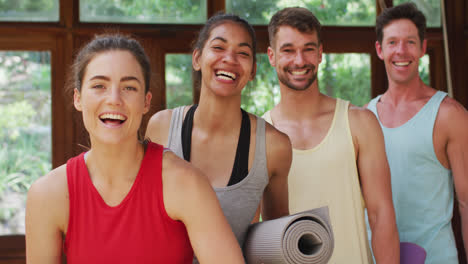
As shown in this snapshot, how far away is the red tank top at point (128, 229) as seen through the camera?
138 cm

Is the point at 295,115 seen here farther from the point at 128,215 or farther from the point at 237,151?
the point at 128,215

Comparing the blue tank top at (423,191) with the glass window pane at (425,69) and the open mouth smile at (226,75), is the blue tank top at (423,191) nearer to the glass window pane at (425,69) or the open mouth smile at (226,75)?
the open mouth smile at (226,75)

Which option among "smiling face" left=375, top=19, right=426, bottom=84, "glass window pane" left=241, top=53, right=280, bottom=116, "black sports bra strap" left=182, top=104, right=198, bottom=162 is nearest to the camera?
"black sports bra strap" left=182, top=104, right=198, bottom=162

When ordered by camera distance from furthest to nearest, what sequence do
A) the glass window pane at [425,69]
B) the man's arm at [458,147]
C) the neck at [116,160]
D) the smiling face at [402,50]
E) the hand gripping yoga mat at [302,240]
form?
1. the glass window pane at [425,69]
2. the smiling face at [402,50]
3. the man's arm at [458,147]
4. the neck at [116,160]
5. the hand gripping yoga mat at [302,240]

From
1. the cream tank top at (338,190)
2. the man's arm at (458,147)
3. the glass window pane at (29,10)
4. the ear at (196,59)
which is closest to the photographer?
the ear at (196,59)

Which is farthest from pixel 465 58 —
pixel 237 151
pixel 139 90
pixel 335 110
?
pixel 139 90

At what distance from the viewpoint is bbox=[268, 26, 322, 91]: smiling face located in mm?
2021

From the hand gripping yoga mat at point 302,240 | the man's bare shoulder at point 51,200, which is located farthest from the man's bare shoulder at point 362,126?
the man's bare shoulder at point 51,200

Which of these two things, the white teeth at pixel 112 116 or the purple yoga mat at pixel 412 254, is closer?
the white teeth at pixel 112 116

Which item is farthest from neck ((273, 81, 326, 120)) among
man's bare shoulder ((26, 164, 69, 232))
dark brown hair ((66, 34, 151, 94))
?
man's bare shoulder ((26, 164, 69, 232))

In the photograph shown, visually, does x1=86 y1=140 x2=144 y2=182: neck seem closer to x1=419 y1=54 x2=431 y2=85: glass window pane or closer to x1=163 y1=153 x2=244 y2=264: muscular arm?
x1=163 y1=153 x2=244 y2=264: muscular arm

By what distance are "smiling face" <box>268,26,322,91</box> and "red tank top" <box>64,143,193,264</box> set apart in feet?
2.63

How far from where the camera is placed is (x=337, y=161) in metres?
1.98

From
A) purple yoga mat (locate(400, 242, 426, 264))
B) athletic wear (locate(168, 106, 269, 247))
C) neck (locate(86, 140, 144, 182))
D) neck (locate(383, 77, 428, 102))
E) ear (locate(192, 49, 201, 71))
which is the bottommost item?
purple yoga mat (locate(400, 242, 426, 264))
